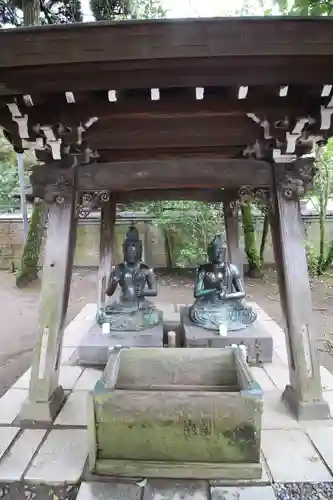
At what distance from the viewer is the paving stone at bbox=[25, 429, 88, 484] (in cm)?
214

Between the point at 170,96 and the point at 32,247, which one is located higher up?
the point at 170,96

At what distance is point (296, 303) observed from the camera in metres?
2.79

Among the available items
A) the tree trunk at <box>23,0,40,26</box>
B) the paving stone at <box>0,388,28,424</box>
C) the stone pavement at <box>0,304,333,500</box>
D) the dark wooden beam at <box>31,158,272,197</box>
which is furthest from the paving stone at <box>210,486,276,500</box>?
the tree trunk at <box>23,0,40,26</box>

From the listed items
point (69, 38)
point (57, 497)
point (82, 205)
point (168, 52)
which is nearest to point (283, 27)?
point (168, 52)

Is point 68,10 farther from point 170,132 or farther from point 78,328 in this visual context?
point 78,328

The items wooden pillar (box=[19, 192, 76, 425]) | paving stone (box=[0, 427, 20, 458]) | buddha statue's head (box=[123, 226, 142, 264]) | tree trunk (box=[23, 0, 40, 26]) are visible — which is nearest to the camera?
paving stone (box=[0, 427, 20, 458])

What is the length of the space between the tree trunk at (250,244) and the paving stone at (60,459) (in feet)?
22.0

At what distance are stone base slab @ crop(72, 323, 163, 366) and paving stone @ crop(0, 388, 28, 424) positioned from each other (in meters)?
0.65

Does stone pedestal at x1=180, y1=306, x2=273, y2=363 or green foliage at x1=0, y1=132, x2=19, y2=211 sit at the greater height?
green foliage at x1=0, y1=132, x2=19, y2=211

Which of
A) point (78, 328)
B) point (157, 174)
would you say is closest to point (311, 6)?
point (157, 174)

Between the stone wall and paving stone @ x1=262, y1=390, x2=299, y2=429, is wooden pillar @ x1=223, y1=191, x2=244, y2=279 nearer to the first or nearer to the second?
paving stone @ x1=262, y1=390, x2=299, y2=429

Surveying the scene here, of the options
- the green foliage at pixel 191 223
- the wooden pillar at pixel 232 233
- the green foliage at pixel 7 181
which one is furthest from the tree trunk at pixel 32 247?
the wooden pillar at pixel 232 233

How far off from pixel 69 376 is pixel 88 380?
207 mm

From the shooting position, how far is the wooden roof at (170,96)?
1805 millimetres
